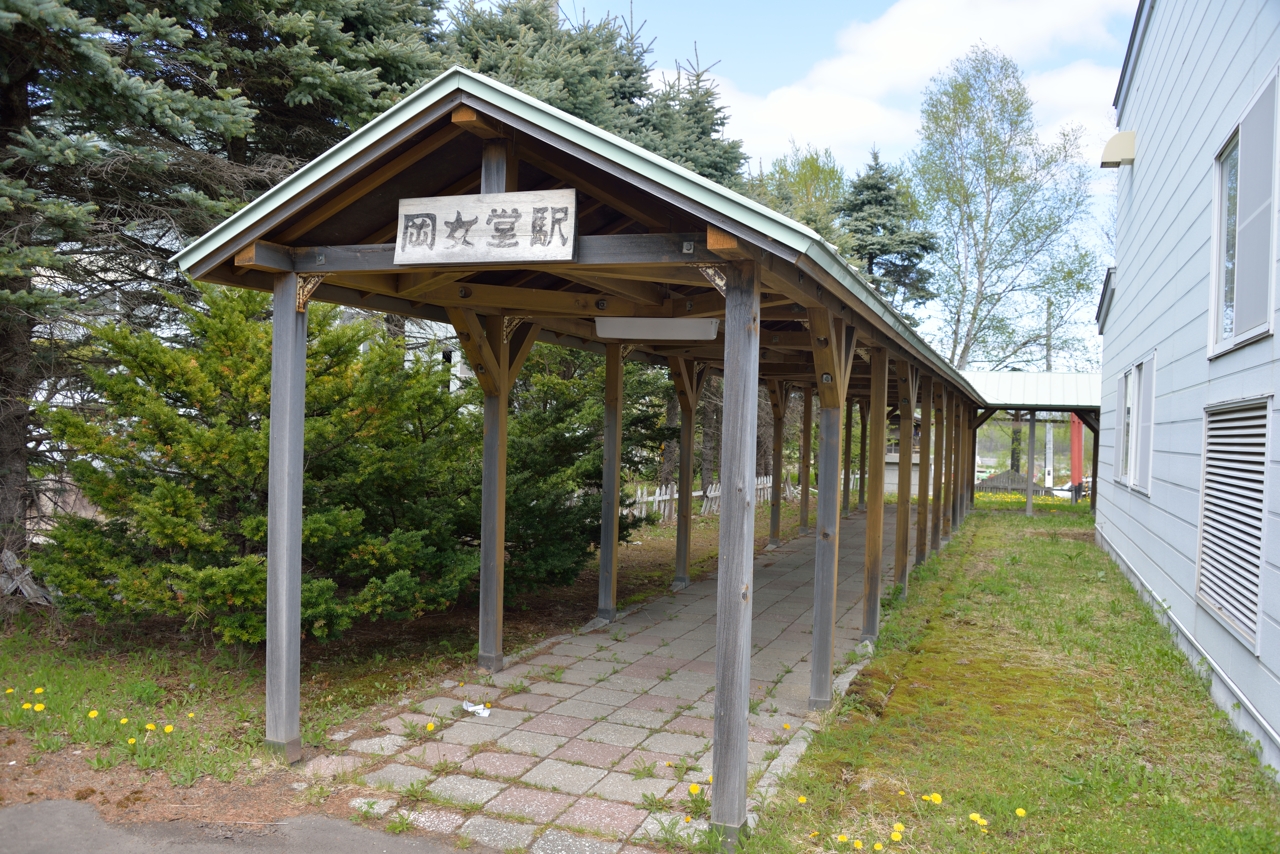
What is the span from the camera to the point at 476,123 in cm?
416

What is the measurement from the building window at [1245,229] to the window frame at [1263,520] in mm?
385

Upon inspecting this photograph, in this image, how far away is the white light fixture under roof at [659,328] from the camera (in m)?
6.00

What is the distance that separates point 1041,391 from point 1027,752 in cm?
1714

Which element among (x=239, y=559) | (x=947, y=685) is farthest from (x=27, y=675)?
(x=947, y=685)

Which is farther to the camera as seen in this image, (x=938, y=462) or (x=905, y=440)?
(x=938, y=462)

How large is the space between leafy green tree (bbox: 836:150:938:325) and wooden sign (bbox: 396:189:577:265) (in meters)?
19.8

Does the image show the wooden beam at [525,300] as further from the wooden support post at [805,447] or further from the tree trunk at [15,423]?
the wooden support post at [805,447]

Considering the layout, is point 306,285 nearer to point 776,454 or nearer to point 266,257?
point 266,257

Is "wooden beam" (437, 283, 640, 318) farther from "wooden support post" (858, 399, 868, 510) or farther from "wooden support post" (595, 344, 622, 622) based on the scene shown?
"wooden support post" (858, 399, 868, 510)

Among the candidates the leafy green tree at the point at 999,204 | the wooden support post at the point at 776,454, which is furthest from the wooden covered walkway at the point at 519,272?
the leafy green tree at the point at 999,204

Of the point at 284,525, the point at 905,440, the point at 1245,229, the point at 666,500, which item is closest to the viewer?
the point at 284,525

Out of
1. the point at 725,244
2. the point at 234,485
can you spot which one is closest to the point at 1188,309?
the point at 725,244

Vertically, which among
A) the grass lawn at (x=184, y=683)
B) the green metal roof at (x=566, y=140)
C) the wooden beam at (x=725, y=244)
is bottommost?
the grass lawn at (x=184, y=683)

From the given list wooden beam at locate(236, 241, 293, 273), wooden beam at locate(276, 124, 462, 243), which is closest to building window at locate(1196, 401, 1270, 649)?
wooden beam at locate(276, 124, 462, 243)
